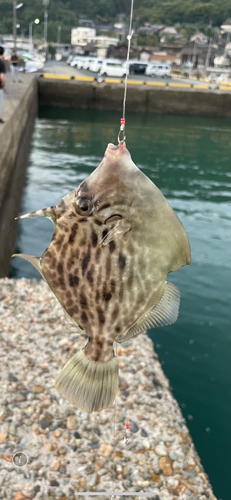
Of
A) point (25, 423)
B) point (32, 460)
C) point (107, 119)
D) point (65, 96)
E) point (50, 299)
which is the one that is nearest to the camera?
point (32, 460)

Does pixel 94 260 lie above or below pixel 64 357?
above

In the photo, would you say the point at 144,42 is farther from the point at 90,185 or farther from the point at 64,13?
the point at 90,185

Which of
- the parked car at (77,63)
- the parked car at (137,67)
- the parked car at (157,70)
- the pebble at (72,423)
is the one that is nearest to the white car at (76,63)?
the parked car at (77,63)

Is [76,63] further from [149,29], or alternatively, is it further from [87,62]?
[149,29]

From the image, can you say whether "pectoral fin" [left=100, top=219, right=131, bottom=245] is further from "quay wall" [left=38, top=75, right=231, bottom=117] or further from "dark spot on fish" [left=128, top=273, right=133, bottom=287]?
"quay wall" [left=38, top=75, right=231, bottom=117]

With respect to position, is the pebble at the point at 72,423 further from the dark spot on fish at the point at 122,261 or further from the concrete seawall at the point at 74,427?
the dark spot on fish at the point at 122,261

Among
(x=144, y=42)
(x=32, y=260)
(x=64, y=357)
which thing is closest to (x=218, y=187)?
(x=64, y=357)
